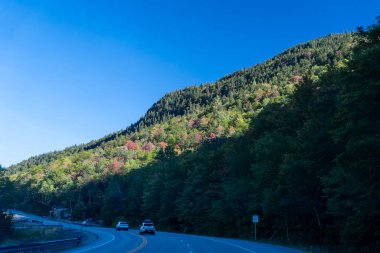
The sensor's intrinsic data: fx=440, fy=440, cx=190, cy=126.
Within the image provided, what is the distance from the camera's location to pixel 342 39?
626 feet

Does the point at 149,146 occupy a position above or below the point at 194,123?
below

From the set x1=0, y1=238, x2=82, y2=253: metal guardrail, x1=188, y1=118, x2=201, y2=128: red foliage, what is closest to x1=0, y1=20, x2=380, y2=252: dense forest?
x1=0, y1=238, x2=82, y2=253: metal guardrail

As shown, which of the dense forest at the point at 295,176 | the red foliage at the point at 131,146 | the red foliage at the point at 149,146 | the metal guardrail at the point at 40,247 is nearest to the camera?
the dense forest at the point at 295,176

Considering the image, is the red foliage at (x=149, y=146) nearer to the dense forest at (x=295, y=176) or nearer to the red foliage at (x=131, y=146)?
the red foliage at (x=131, y=146)

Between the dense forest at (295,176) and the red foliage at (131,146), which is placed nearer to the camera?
the dense forest at (295,176)

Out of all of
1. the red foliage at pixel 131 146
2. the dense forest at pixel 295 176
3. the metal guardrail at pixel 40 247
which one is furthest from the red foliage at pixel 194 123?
the metal guardrail at pixel 40 247

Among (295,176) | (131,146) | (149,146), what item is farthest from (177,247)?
(131,146)

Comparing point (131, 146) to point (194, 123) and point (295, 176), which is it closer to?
point (194, 123)

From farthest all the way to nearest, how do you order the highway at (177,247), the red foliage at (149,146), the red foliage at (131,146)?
the red foliage at (131,146)
the red foliage at (149,146)
the highway at (177,247)

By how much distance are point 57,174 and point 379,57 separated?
156m

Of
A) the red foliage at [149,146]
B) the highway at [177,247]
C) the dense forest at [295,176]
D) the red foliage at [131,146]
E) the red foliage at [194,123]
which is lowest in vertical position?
the highway at [177,247]

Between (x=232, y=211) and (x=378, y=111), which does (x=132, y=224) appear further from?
(x=378, y=111)

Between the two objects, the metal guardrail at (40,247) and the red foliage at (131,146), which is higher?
the red foliage at (131,146)

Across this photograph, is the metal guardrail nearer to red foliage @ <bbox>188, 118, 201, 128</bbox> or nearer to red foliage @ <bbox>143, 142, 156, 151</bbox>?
red foliage @ <bbox>143, 142, 156, 151</bbox>
